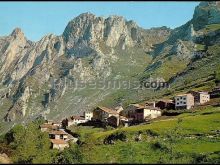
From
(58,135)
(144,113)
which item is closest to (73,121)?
(144,113)

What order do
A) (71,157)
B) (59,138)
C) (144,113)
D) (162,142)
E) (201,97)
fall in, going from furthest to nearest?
(201,97) → (144,113) → (59,138) → (162,142) → (71,157)

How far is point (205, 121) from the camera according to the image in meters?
133

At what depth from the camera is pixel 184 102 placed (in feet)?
567

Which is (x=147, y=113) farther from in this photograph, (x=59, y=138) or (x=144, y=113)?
(x=59, y=138)

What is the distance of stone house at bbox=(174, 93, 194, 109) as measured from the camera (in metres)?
172

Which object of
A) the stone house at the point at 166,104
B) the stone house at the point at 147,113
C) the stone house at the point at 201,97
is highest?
the stone house at the point at 201,97

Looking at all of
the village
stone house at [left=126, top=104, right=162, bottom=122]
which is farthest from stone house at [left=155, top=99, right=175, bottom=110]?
stone house at [left=126, top=104, right=162, bottom=122]

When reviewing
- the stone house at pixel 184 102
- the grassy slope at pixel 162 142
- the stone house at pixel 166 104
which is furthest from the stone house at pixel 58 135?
the stone house at pixel 184 102

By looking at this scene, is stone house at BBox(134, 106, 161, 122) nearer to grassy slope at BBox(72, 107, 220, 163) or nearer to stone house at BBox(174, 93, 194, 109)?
stone house at BBox(174, 93, 194, 109)

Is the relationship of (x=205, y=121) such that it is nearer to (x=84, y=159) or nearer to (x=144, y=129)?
(x=144, y=129)

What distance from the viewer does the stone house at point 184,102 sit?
172 meters

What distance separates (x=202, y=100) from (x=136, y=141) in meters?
55.6

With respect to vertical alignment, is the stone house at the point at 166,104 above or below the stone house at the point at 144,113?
above

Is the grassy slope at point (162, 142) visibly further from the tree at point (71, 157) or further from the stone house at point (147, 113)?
the stone house at point (147, 113)
